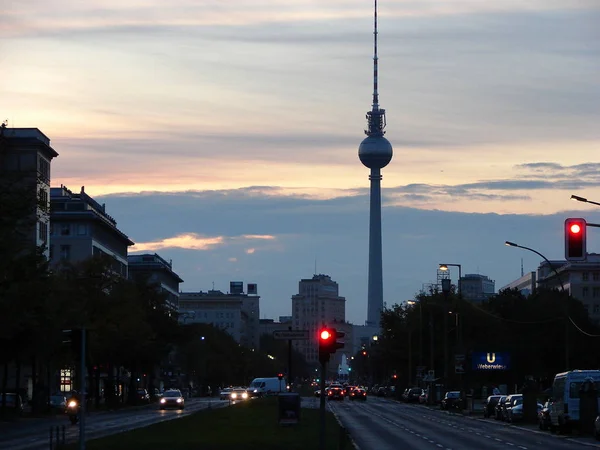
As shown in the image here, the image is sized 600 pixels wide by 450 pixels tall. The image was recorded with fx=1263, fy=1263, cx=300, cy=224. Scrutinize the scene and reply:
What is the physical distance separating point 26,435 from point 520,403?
102ft

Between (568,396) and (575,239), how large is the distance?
27.5 metres

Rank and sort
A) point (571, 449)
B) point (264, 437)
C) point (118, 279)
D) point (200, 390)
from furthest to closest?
point (200, 390), point (118, 279), point (264, 437), point (571, 449)

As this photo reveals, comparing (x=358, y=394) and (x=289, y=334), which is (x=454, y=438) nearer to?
(x=289, y=334)

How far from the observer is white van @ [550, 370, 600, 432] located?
5547cm

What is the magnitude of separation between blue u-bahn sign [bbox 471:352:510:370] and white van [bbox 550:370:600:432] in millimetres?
47830

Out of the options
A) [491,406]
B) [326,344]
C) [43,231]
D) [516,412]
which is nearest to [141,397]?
[43,231]

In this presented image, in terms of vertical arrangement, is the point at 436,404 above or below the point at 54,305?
below

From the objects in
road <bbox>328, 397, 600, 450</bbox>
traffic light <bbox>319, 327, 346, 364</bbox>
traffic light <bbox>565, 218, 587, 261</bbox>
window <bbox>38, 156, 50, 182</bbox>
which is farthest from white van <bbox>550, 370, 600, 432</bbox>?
window <bbox>38, 156, 50, 182</bbox>

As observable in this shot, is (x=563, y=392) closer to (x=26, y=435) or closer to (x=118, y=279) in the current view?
(x=26, y=435)

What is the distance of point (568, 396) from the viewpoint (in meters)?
56.2

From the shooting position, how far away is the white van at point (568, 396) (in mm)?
55469

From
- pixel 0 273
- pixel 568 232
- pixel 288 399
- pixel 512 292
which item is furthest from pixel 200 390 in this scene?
pixel 568 232

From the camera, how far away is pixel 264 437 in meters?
48.0

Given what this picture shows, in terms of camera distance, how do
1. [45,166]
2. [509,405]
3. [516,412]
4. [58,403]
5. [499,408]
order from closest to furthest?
[516,412] < [509,405] < [499,408] < [58,403] < [45,166]
